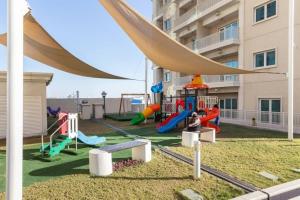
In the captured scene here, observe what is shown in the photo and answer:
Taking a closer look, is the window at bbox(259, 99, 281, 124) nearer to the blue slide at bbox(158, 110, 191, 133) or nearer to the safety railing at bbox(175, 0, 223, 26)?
the blue slide at bbox(158, 110, 191, 133)

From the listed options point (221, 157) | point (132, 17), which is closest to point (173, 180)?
point (221, 157)

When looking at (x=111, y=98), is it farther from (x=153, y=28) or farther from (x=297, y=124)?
(x=153, y=28)

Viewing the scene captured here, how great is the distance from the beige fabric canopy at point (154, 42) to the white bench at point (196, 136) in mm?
2527

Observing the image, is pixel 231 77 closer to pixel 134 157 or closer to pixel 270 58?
pixel 270 58

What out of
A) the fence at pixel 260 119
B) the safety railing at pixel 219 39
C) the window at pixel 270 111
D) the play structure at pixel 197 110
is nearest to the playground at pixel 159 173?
the play structure at pixel 197 110

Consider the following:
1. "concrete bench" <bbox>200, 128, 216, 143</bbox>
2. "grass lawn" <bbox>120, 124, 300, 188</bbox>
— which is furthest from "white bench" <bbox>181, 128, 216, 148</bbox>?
"grass lawn" <bbox>120, 124, 300, 188</bbox>

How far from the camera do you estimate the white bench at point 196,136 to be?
31.6ft

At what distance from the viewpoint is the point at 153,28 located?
683 centimetres

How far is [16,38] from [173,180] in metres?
4.56

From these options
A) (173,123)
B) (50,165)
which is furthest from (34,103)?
(173,123)

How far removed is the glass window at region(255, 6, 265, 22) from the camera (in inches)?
680

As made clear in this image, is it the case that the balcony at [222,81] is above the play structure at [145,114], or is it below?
above

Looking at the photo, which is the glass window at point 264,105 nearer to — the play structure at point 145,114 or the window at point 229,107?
the window at point 229,107

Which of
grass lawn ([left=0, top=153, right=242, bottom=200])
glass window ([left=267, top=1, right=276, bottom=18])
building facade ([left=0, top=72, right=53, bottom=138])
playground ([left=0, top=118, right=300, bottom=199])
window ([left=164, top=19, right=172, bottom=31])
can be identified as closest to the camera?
grass lawn ([left=0, top=153, right=242, bottom=200])
